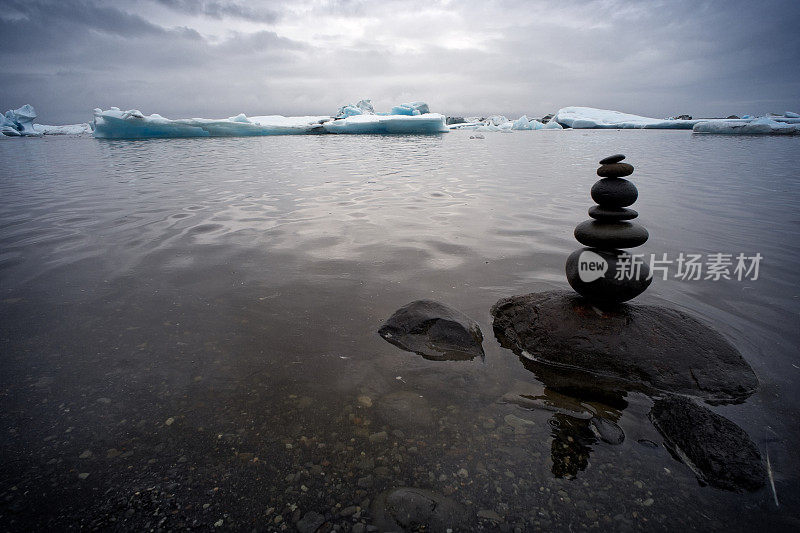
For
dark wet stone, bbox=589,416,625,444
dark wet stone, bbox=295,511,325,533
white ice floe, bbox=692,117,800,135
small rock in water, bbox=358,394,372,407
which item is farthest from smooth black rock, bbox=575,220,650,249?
white ice floe, bbox=692,117,800,135

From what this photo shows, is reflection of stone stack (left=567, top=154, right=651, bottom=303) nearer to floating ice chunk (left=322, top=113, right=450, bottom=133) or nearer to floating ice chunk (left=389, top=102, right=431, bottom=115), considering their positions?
floating ice chunk (left=322, top=113, right=450, bottom=133)

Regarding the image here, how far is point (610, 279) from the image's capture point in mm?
3646

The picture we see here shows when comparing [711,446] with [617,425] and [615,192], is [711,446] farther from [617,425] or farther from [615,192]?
[615,192]

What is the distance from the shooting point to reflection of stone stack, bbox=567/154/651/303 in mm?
3641

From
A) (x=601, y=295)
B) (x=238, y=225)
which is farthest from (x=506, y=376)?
(x=238, y=225)

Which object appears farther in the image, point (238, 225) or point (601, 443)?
point (238, 225)

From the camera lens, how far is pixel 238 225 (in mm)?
7742

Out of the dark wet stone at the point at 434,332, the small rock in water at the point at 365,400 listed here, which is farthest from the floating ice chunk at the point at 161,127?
the small rock in water at the point at 365,400

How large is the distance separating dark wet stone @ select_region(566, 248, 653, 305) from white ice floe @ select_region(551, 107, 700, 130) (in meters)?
87.9

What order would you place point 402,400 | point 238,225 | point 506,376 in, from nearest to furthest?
point 402,400
point 506,376
point 238,225

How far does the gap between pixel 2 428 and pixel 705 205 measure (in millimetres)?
13028

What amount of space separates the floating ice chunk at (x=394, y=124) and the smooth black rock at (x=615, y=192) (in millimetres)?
49780

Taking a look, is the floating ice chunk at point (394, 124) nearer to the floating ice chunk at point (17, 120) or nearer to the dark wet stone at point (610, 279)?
the dark wet stone at point (610, 279)

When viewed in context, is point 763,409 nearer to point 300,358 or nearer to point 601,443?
point 601,443
